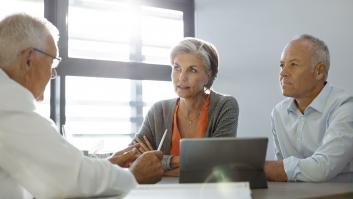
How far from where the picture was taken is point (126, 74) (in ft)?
11.9

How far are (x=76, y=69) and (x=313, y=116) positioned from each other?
2.06 metres

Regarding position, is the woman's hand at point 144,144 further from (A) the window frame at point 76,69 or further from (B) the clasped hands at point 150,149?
(A) the window frame at point 76,69

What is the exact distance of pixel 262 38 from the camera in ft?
11.2

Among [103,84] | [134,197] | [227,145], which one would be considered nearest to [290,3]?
[103,84]

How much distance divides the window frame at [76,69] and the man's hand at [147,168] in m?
2.06

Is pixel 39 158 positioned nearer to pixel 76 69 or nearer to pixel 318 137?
pixel 318 137

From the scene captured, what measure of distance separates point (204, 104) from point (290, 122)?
467 mm

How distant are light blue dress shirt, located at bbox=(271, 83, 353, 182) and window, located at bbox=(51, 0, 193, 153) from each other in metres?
1.71

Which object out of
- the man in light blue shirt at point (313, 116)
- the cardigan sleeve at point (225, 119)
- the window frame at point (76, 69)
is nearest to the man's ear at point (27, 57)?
the man in light blue shirt at point (313, 116)

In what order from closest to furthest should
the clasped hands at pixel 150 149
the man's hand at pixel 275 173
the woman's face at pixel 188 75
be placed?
the man's hand at pixel 275 173 → the clasped hands at pixel 150 149 → the woman's face at pixel 188 75

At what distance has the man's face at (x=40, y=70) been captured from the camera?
1.22 meters

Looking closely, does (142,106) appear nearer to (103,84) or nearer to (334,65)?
(103,84)

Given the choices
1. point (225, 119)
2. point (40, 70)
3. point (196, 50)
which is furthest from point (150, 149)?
point (40, 70)

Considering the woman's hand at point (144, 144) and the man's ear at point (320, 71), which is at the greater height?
the man's ear at point (320, 71)
